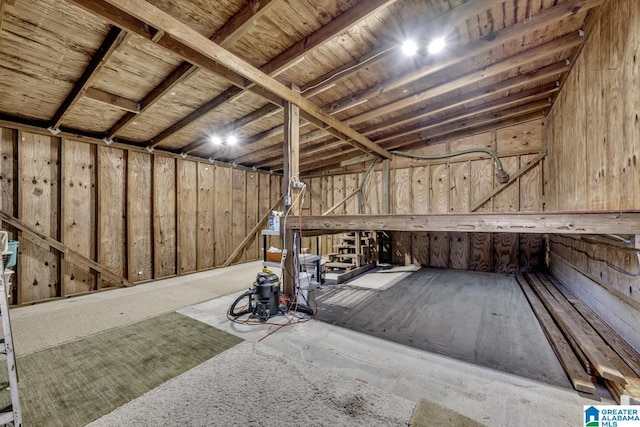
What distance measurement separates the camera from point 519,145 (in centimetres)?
459

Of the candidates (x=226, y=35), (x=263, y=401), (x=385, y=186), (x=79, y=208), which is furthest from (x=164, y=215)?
(x=385, y=186)

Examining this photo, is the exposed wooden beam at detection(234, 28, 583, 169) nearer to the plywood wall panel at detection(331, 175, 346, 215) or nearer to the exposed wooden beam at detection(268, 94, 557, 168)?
the exposed wooden beam at detection(268, 94, 557, 168)

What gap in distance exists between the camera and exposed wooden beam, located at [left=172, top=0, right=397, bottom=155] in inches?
75.8

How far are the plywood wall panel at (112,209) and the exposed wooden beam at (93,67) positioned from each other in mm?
1068

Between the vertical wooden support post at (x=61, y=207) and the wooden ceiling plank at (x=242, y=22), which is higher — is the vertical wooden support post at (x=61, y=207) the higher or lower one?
the lower one

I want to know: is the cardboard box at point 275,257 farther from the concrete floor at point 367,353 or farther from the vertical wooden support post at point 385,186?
the vertical wooden support post at point 385,186

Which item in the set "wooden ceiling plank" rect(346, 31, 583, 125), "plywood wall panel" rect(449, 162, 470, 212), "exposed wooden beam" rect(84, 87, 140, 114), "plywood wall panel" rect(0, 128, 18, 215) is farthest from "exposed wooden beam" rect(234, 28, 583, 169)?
"plywood wall panel" rect(0, 128, 18, 215)

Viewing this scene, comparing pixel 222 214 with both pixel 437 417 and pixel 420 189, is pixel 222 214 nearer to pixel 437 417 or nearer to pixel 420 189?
pixel 420 189

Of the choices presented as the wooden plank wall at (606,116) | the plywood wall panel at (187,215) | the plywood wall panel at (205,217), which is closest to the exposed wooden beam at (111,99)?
the plywood wall panel at (187,215)

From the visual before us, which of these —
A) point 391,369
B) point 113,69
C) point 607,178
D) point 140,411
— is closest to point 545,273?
point 607,178

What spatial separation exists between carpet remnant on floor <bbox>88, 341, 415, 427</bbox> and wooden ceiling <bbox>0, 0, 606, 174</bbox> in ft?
8.30

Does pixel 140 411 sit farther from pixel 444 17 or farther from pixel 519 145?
pixel 519 145

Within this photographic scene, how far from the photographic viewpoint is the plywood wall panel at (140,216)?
14.3ft

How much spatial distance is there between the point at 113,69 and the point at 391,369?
12.1ft
